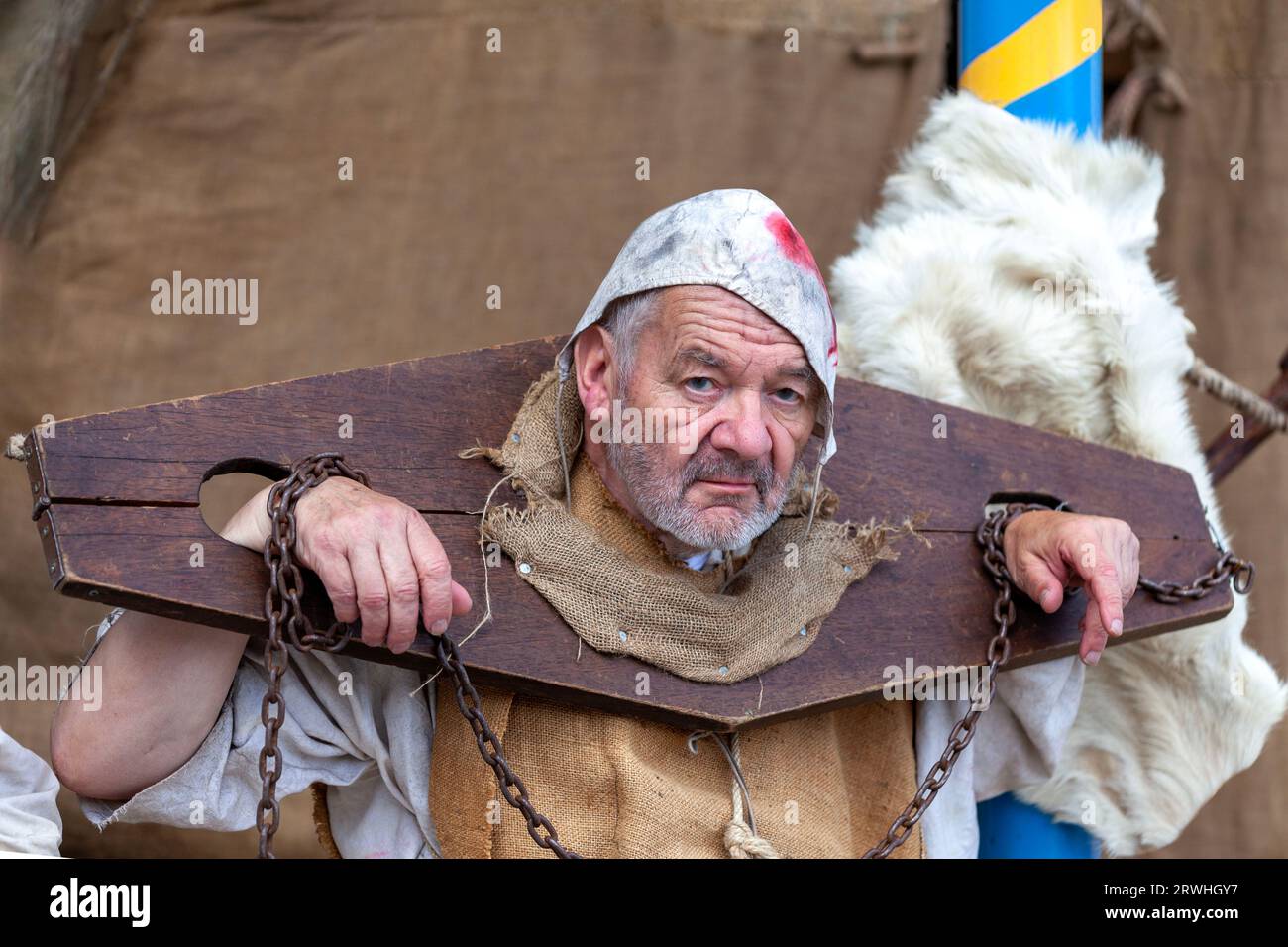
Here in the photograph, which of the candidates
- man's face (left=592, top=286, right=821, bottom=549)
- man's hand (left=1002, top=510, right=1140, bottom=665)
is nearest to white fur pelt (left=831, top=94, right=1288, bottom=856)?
man's hand (left=1002, top=510, right=1140, bottom=665)

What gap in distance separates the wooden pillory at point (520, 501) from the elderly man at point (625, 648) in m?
0.06

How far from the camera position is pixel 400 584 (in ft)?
5.19

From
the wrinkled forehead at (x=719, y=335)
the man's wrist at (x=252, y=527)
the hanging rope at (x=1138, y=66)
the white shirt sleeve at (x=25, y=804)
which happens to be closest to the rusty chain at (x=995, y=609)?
the wrinkled forehead at (x=719, y=335)

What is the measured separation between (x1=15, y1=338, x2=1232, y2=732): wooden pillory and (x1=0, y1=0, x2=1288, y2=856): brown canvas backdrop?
1.10 m

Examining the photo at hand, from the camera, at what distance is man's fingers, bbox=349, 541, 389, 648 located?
5.14ft

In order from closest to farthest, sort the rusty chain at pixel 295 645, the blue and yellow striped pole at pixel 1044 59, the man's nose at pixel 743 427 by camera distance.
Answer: the rusty chain at pixel 295 645 < the man's nose at pixel 743 427 < the blue and yellow striped pole at pixel 1044 59

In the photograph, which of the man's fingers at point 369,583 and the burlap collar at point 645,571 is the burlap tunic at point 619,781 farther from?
the man's fingers at point 369,583

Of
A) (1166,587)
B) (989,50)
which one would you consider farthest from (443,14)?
(1166,587)

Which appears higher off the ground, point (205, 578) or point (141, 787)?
point (205, 578)

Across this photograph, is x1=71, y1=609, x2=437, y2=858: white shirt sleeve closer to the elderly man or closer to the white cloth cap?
the elderly man

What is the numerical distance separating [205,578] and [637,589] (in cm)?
53

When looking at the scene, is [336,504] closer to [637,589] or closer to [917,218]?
[637,589]

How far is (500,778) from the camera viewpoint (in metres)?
1.70

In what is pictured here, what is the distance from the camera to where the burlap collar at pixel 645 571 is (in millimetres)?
1829
